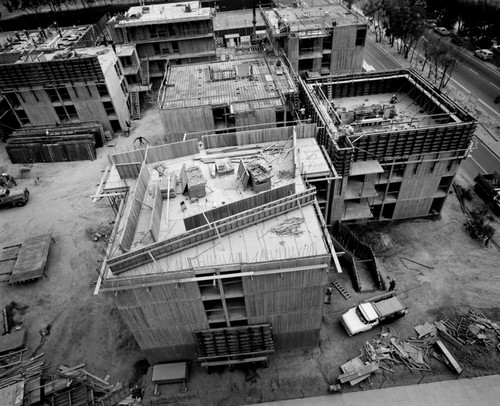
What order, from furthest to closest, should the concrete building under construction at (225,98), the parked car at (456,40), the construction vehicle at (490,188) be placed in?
the parked car at (456,40), the concrete building under construction at (225,98), the construction vehicle at (490,188)

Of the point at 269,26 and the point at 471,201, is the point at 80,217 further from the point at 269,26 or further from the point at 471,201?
the point at 471,201

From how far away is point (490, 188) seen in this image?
4125 cm

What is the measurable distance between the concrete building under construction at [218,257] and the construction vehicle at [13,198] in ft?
69.3

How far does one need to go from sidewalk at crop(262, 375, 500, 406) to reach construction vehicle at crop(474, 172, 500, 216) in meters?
21.3

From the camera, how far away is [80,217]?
43781 millimetres

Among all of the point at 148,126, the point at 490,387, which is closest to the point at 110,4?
the point at 148,126

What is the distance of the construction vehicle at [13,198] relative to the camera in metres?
45.3

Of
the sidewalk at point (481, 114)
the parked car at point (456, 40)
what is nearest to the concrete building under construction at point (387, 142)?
the sidewalk at point (481, 114)

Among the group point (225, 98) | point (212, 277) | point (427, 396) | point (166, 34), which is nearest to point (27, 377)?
point (212, 277)

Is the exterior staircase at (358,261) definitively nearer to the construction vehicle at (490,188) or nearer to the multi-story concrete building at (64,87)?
the construction vehicle at (490,188)

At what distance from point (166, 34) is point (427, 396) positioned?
6878 cm

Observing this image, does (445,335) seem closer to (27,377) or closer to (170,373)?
(170,373)

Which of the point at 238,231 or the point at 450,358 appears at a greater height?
the point at 238,231

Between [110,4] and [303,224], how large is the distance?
126 metres
